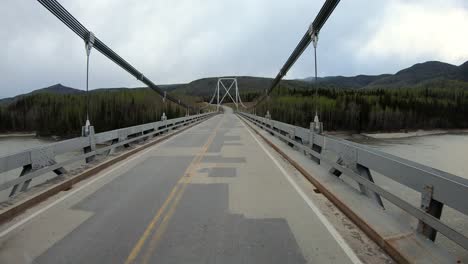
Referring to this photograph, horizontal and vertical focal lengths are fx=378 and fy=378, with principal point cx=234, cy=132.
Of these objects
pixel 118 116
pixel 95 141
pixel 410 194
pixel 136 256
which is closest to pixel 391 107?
pixel 118 116

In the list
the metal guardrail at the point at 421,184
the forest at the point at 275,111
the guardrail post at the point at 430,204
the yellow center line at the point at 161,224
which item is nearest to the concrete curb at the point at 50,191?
the yellow center line at the point at 161,224

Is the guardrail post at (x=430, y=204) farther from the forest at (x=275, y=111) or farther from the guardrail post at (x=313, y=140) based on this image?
the forest at (x=275, y=111)

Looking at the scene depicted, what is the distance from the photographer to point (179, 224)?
229 inches

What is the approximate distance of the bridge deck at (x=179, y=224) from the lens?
182 inches

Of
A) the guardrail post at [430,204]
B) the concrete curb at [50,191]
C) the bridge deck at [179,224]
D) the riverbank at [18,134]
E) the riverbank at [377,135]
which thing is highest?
the guardrail post at [430,204]

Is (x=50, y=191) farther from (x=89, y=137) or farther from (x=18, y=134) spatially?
(x=18, y=134)

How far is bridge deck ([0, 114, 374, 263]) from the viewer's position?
463 cm

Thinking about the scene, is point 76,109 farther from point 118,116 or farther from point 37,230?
point 37,230

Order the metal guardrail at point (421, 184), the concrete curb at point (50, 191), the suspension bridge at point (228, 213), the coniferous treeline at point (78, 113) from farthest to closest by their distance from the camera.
A: 1. the coniferous treeline at point (78, 113)
2. the concrete curb at point (50, 191)
3. the suspension bridge at point (228, 213)
4. the metal guardrail at point (421, 184)

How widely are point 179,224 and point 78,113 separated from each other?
49.9 m

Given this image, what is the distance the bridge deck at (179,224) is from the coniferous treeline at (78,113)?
1380 inches

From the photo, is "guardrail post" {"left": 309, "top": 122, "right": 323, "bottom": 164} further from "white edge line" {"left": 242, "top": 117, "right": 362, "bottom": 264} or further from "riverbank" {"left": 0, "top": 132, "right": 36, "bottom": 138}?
"riverbank" {"left": 0, "top": 132, "right": 36, "bottom": 138}

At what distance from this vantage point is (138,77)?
31953 mm

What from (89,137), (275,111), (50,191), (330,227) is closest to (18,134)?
(275,111)
